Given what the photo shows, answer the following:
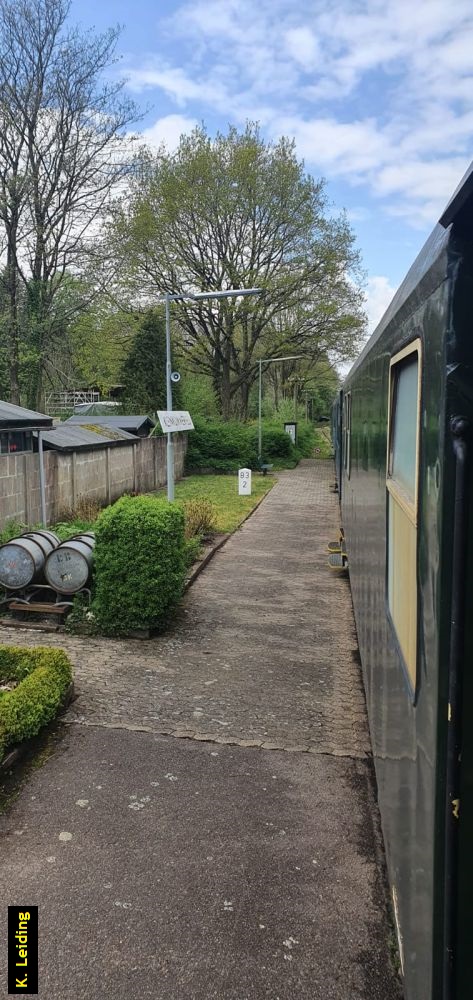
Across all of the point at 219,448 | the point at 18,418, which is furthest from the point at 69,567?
the point at 219,448

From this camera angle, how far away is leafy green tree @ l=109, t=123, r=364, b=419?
28.3 metres

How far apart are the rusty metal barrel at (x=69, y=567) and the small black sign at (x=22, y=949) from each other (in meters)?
4.92

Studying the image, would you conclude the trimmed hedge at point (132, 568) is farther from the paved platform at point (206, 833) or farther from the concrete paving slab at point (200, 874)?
the concrete paving slab at point (200, 874)

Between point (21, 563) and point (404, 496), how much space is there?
6905mm

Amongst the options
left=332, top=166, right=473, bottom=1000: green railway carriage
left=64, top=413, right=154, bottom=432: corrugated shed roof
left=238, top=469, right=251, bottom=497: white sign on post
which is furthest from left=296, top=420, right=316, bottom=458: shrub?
left=332, top=166, right=473, bottom=1000: green railway carriage

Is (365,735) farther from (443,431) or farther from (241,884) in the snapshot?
(443,431)

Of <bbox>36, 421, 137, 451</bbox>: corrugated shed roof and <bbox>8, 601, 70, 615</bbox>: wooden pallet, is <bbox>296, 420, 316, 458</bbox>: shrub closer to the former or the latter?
<bbox>36, 421, 137, 451</bbox>: corrugated shed roof

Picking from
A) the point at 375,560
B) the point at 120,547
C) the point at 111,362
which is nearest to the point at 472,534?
the point at 375,560

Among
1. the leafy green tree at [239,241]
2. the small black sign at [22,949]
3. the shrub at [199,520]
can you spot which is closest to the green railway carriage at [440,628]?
the small black sign at [22,949]

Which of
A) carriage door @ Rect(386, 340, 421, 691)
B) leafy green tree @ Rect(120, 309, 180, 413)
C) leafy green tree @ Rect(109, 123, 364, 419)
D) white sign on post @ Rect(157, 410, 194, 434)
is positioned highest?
leafy green tree @ Rect(109, 123, 364, 419)

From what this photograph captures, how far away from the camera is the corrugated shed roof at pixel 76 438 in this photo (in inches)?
576

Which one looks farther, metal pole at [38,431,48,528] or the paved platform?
metal pole at [38,431,48,528]

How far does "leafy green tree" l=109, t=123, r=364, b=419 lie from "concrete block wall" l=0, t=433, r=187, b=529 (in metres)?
9.48

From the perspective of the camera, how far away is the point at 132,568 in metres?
7.72
